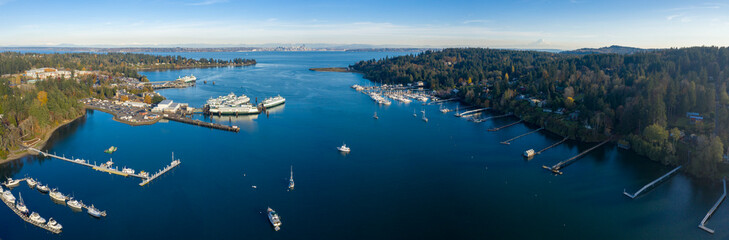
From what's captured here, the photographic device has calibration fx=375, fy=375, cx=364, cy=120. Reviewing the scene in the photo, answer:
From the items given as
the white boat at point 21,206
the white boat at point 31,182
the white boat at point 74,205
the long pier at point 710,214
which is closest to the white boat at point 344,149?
the white boat at point 74,205

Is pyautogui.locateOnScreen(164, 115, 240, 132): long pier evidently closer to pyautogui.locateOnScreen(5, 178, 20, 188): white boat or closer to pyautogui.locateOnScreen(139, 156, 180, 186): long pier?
pyautogui.locateOnScreen(139, 156, 180, 186): long pier

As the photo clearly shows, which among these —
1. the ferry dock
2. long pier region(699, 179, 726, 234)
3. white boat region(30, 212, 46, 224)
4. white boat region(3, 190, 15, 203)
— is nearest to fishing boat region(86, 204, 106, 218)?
white boat region(30, 212, 46, 224)

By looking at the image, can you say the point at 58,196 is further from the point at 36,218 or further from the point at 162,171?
the point at 162,171

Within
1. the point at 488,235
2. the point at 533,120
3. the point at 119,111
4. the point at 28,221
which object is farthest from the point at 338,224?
the point at 119,111

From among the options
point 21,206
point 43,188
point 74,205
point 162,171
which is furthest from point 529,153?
point 43,188

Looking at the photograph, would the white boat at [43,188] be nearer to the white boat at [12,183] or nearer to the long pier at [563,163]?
the white boat at [12,183]
